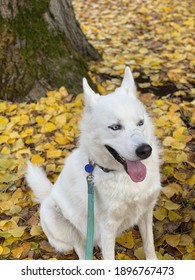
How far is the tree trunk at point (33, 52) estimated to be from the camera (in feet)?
15.9

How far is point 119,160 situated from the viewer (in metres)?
2.60

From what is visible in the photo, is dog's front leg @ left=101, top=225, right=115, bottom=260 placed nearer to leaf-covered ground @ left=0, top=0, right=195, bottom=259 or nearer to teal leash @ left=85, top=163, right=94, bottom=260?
teal leash @ left=85, top=163, right=94, bottom=260

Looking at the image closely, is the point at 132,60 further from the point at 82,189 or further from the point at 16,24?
the point at 82,189

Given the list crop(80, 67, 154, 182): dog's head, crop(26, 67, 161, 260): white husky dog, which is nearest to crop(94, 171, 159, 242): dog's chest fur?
crop(26, 67, 161, 260): white husky dog

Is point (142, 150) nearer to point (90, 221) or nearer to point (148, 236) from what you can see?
point (90, 221)

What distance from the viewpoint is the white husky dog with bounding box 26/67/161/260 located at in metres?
2.54

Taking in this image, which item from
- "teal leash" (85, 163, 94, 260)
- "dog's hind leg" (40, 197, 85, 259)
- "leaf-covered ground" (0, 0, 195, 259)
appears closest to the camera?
"teal leash" (85, 163, 94, 260)

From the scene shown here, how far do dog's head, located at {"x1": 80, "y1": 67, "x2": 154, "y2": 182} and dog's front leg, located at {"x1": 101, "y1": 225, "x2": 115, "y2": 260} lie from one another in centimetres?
44

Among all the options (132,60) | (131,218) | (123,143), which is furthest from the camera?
(132,60)

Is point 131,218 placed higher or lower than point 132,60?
higher

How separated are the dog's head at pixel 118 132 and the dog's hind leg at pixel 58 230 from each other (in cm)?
68

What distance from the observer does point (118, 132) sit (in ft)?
8.29

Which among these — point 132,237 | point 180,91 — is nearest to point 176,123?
point 180,91

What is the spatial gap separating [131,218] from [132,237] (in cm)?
55
